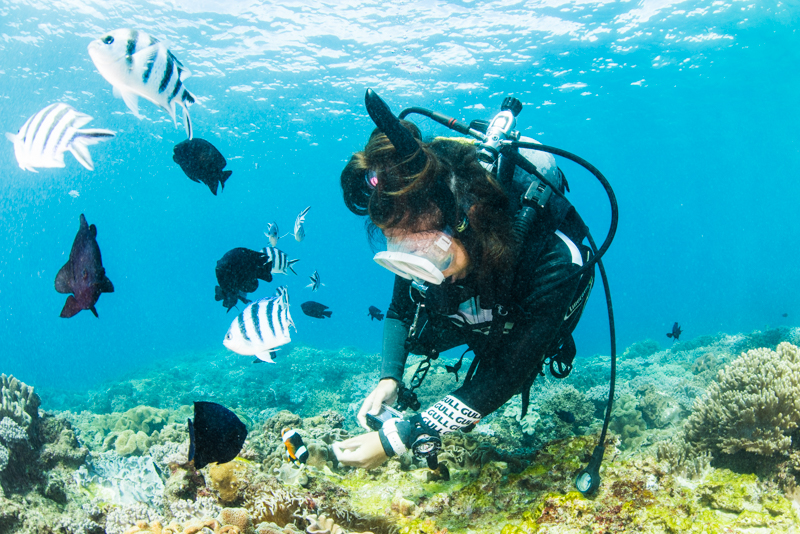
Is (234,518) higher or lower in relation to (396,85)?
lower

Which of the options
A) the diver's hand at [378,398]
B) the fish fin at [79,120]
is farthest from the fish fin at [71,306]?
the diver's hand at [378,398]

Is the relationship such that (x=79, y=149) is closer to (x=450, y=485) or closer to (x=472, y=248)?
(x=472, y=248)

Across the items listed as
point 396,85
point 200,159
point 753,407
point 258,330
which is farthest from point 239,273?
point 396,85

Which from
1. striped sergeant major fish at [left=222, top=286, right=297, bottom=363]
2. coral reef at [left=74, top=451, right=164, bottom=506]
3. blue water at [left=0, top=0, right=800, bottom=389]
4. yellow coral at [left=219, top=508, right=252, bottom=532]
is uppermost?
blue water at [left=0, top=0, right=800, bottom=389]

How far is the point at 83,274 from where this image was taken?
70.9 inches

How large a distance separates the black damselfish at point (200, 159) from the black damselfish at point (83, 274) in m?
1.43

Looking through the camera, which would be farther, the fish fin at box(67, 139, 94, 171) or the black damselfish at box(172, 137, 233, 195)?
the black damselfish at box(172, 137, 233, 195)

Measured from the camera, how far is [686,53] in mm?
21172

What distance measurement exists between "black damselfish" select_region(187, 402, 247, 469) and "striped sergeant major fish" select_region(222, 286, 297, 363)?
387mm

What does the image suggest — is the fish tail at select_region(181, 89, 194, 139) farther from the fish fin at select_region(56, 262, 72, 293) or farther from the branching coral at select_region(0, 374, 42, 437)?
the branching coral at select_region(0, 374, 42, 437)

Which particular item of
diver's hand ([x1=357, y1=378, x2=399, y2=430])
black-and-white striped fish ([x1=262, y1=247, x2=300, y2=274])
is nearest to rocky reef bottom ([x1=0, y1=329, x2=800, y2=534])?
diver's hand ([x1=357, y1=378, x2=399, y2=430])

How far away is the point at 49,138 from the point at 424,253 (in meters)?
2.49

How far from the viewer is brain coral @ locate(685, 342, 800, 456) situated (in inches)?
120

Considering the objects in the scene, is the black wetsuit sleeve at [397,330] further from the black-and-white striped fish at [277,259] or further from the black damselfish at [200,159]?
the black damselfish at [200,159]
